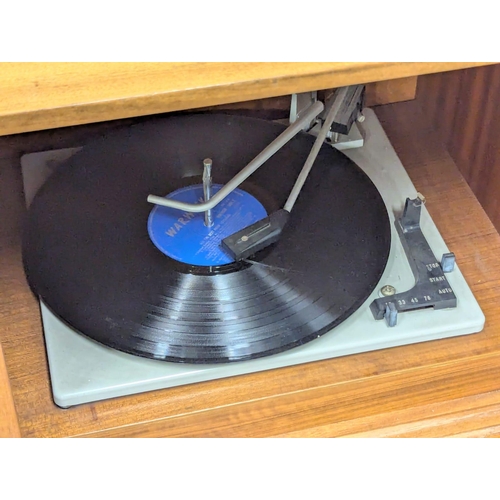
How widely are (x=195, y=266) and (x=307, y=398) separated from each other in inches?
7.3

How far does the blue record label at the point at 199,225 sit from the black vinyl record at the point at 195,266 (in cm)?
1

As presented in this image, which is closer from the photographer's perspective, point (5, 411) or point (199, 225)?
point (5, 411)

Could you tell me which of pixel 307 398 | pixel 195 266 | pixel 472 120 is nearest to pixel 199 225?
pixel 195 266

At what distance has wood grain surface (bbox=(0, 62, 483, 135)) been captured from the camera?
0.63m

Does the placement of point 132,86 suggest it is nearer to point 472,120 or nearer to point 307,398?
point 307,398

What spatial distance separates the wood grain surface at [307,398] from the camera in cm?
76

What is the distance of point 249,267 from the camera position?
837mm

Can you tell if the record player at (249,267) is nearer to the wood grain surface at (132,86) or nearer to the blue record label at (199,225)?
the blue record label at (199,225)

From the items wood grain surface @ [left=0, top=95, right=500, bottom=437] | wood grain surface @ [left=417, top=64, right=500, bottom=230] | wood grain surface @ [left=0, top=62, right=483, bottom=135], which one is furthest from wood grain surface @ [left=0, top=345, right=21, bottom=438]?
wood grain surface @ [left=417, top=64, right=500, bottom=230]

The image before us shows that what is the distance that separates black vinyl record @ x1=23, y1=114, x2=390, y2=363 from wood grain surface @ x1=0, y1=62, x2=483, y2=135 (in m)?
0.23
